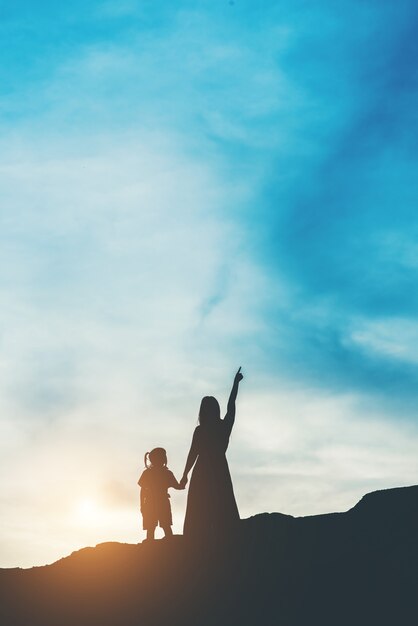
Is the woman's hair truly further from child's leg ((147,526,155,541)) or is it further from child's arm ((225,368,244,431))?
child's leg ((147,526,155,541))

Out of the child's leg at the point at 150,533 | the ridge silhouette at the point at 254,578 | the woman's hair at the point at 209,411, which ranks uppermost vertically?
the woman's hair at the point at 209,411

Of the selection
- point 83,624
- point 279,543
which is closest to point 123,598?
point 83,624

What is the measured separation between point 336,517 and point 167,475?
354 centimetres

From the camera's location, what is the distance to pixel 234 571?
51.4 ft

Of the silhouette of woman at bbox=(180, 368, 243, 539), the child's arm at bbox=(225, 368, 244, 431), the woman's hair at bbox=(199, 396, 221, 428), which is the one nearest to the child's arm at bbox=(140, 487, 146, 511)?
the silhouette of woman at bbox=(180, 368, 243, 539)

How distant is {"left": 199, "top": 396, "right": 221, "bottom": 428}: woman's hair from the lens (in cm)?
1677

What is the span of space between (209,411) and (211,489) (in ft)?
5.28

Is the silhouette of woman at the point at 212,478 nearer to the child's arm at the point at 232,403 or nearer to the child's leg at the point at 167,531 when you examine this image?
the child's arm at the point at 232,403

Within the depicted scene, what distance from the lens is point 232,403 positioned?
1697cm

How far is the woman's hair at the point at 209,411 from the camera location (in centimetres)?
1677

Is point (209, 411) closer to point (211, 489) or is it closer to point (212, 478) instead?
point (212, 478)

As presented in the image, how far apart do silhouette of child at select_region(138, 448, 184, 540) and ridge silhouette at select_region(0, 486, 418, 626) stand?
446mm

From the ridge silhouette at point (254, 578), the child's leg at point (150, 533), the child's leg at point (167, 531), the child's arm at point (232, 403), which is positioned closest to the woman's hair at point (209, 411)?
the child's arm at point (232, 403)

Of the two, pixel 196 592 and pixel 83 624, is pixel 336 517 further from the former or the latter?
pixel 83 624
